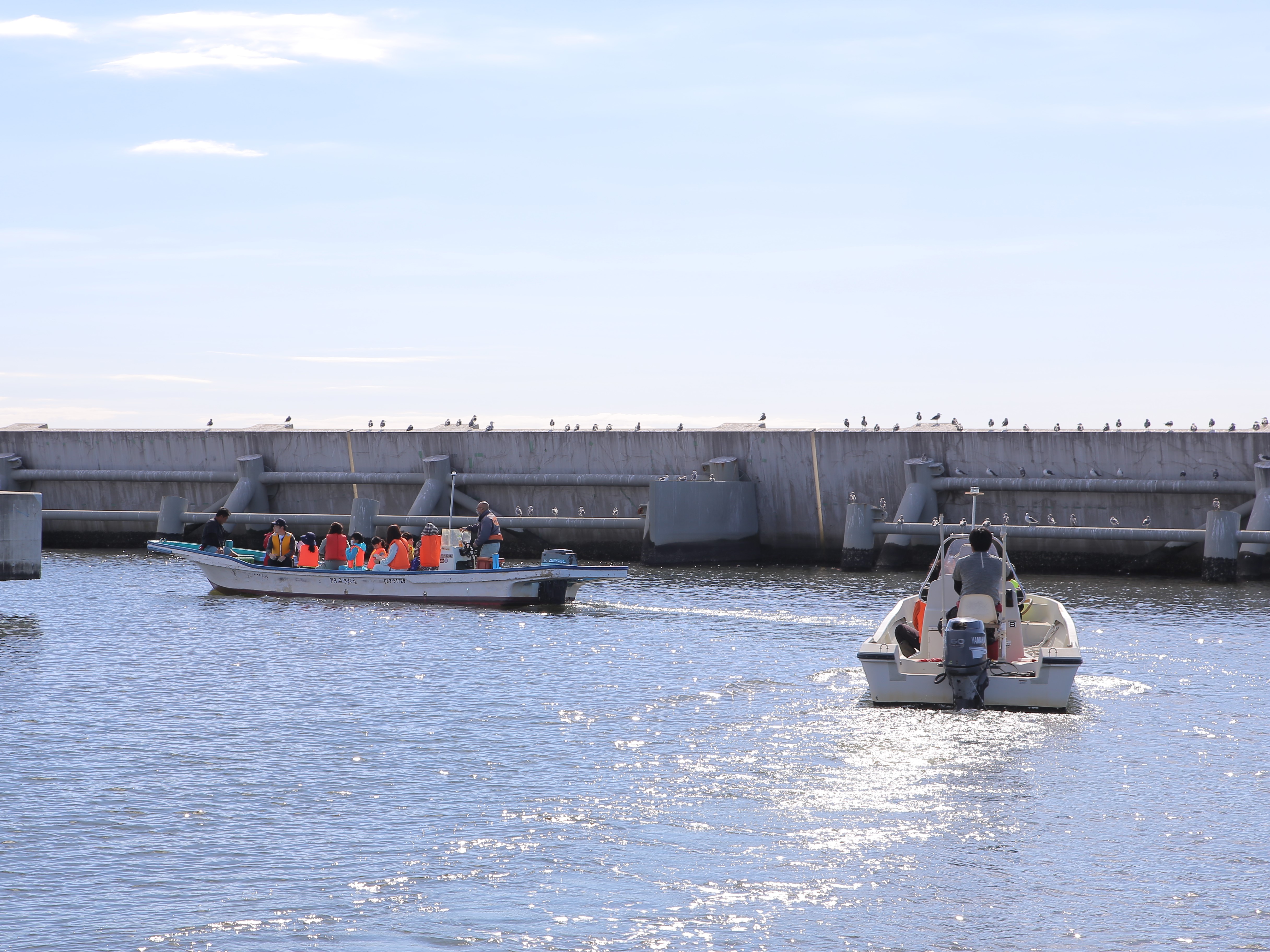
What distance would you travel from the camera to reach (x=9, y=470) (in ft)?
198

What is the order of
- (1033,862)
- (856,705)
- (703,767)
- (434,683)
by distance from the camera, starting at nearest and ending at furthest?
(1033,862)
(703,767)
(856,705)
(434,683)

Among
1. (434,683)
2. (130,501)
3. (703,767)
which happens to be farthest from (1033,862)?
(130,501)

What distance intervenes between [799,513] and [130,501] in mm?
29086

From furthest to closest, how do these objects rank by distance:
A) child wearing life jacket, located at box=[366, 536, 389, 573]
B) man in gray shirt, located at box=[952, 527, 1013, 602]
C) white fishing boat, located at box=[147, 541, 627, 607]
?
child wearing life jacket, located at box=[366, 536, 389, 573]
white fishing boat, located at box=[147, 541, 627, 607]
man in gray shirt, located at box=[952, 527, 1013, 602]

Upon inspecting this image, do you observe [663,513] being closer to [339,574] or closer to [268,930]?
Result: [339,574]

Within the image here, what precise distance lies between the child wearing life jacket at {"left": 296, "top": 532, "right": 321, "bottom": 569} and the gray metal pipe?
67.6ft

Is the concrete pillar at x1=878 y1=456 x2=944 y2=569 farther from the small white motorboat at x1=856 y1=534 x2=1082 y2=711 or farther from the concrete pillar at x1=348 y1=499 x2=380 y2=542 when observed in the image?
the small white motorboat at x1=856 y1=534 x2=1082 y2=711

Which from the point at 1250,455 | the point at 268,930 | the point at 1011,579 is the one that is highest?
the point at 1250,455

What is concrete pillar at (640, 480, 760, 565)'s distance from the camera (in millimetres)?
46312

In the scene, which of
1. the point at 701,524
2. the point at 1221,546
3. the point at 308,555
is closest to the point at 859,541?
the point at 701,524

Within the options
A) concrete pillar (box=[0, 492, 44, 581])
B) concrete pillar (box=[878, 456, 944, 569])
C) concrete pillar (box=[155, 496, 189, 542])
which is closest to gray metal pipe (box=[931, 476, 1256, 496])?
concrete pillar (box=[878, 456, 944, 569])

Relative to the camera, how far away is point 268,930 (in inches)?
425

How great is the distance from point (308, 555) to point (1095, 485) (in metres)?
23.7

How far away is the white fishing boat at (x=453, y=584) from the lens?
33062 mm
